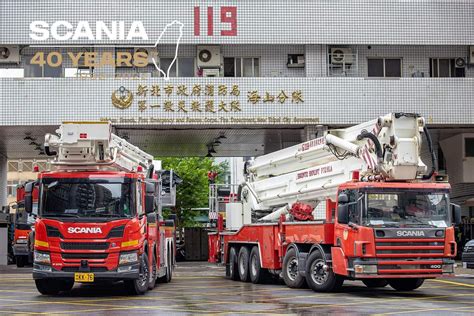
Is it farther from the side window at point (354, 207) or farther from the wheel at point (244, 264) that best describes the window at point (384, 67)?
the side window at point (354, 207)

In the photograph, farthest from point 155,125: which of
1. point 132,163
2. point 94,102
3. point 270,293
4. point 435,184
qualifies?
point 435,184

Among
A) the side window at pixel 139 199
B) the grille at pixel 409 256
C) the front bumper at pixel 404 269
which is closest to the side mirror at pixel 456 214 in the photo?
the grille at pixel 409 256

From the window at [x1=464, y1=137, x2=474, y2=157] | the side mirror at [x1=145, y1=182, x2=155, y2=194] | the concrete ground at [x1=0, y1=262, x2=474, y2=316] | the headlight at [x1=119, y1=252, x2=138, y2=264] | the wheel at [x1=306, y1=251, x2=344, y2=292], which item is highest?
the window at [x1=464, y1=137, x2=474, y2=157]

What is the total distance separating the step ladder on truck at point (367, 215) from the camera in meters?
16.8

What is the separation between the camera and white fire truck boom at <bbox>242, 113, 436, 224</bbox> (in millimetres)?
16875

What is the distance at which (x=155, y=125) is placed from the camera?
2956cm

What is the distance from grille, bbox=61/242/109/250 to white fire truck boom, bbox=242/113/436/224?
5.21 meters

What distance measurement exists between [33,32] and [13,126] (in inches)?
128

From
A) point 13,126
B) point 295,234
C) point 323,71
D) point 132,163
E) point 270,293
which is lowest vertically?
point 270,293

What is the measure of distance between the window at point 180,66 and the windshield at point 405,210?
1517 centimetres

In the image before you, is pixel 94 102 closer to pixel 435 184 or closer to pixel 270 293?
pixel 270 293

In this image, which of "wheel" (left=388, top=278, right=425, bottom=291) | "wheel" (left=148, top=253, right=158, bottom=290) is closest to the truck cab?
"wheel" (left=388, top=278, right=425, bottom=291)

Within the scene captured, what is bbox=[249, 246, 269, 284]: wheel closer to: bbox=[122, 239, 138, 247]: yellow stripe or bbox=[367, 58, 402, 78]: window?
bbox=[122, 239, 138, 247]: yellow stripe

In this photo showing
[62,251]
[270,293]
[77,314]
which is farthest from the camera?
[270,293]
